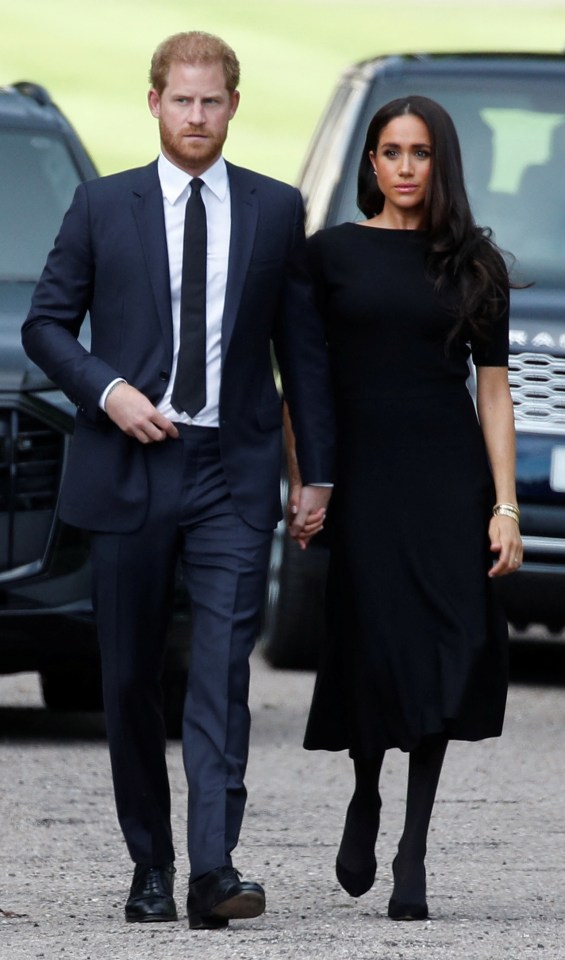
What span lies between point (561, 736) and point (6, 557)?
2225 millimetres

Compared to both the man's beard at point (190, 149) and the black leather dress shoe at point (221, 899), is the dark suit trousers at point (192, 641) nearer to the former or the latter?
the black leather dress shoe at point (221, 899)

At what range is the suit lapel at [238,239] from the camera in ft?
18.0

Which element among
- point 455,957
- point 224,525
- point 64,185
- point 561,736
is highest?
point 64,185

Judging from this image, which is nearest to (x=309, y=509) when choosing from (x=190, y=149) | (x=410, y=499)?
(x=410, y=499)

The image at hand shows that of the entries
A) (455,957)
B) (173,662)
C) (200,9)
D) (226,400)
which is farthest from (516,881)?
(200,9)

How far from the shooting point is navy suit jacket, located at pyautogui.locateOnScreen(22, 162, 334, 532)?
5.44 meters

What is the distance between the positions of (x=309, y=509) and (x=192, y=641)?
1.29 feet

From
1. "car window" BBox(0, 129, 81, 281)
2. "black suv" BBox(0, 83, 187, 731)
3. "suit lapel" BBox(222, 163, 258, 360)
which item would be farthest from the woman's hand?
"car window" BBox(0, 129, 81, 281)

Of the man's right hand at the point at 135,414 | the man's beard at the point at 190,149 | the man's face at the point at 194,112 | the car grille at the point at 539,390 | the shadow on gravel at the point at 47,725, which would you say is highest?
the man's face at the point at 194,112

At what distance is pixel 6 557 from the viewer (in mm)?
7957

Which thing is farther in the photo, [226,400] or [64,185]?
[64,185]

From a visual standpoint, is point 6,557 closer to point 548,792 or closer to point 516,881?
point 548,792

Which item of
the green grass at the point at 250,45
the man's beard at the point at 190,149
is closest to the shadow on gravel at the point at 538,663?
the man's beard at the point at 190,149

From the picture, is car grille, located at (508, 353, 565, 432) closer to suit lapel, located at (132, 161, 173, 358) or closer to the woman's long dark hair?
the woman's long dark hair
